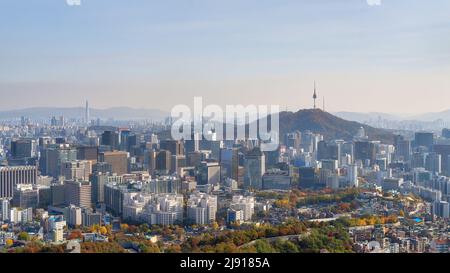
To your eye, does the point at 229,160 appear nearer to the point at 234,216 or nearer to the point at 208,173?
the point at 208,173

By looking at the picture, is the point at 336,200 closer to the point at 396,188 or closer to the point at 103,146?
the point at 396,188

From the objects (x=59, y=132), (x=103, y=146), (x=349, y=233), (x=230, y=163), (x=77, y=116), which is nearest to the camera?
(x=349, y=233)

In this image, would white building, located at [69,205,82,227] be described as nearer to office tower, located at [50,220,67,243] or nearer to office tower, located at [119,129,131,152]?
office tower, located at [50,220,67,243]

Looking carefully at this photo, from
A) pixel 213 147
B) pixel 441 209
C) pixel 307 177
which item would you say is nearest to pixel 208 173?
pixel 213 147

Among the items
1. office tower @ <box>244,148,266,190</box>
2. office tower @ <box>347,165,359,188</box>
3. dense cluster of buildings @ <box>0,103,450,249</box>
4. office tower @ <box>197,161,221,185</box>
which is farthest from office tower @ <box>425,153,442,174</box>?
office tower @ <box>197,161,221,185</box>
